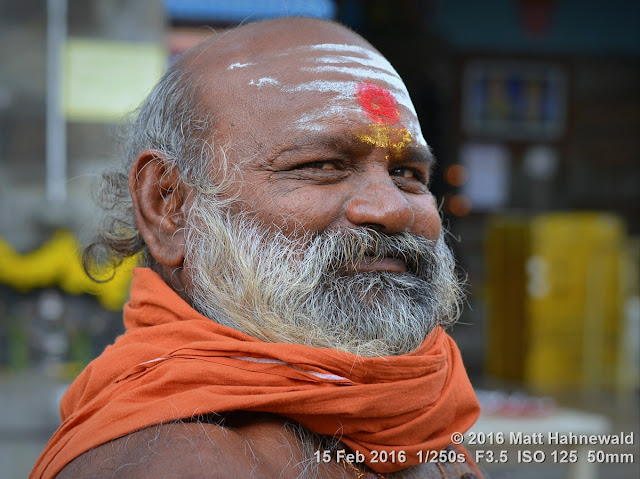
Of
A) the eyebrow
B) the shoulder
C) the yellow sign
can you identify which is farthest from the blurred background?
the shoulder

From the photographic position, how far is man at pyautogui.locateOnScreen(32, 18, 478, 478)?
1473 millimetres

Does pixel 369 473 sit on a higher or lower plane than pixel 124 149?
lower

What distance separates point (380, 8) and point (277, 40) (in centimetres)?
903

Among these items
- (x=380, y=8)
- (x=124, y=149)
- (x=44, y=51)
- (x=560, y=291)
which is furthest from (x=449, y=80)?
(x=124, y=149)

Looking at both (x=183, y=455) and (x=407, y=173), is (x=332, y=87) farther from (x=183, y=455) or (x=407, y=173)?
(x=183, y=455)

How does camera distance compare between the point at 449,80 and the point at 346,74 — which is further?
the point at 449,80

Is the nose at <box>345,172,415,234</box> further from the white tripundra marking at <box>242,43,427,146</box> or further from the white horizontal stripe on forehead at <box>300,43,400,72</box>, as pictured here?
the white horizontal stripe on forehead at <box>300,43,400,72</box>

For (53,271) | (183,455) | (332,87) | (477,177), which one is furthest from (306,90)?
(477,177)

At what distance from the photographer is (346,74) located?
1745 mm

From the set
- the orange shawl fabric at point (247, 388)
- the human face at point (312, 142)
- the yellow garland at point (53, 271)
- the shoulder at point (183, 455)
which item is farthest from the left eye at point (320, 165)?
the yellow garland at point (53, 271)

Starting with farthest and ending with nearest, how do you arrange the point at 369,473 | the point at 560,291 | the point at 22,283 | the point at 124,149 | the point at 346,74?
the point at 560,291 → the point at 22,283 → the point at 124,149 → the point at 346,74 → the point at 369,473

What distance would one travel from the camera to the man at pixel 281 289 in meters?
1.47

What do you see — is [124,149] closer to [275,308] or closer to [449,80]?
[275,308]

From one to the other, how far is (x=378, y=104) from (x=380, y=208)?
0.27 m
